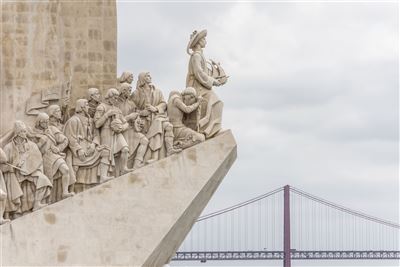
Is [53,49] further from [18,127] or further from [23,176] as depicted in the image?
[23,176]

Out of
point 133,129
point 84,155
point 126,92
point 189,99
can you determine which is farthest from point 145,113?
point 84,155

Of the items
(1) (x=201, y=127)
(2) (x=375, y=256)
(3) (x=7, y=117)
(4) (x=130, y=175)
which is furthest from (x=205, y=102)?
(2) (x=375, y=256)

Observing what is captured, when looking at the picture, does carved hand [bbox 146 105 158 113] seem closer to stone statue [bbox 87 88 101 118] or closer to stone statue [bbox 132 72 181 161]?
stone statue [bbox 132 72 181 161]

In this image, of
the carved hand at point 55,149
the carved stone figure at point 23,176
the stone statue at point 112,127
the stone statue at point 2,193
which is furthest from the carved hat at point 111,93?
the stone statue at point 2,193

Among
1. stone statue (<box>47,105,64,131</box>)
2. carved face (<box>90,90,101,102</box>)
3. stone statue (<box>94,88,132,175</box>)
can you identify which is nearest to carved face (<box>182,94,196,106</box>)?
stone statue (<box>94,88,132,175</box>)

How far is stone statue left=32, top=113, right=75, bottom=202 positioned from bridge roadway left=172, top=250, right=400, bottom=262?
83.1ft

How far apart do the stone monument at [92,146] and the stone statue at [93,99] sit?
0.02 m

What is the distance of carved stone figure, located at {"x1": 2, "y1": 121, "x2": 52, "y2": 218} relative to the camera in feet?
57.8

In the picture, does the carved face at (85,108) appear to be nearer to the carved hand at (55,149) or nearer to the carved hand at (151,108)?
the carved hand at (55,149)

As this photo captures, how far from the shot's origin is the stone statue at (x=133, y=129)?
1811cm

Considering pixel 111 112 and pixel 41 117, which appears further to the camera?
pixel 111 112

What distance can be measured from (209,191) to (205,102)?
117 centimetres

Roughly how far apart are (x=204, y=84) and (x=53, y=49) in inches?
79.7

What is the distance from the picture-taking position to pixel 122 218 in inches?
703
